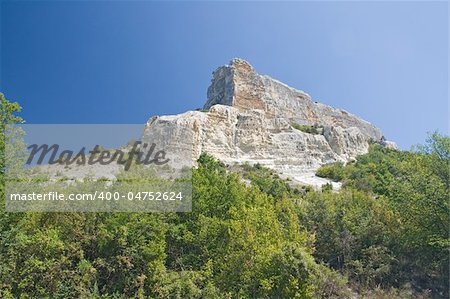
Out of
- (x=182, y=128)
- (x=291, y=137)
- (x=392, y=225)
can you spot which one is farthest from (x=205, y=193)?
(x=291, y=137)

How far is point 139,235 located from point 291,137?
43.6 metres

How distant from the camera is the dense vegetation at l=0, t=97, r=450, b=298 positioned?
507 inches

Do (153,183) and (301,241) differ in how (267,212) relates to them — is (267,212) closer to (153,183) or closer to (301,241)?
(301,241)

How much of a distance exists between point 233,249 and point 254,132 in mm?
39889

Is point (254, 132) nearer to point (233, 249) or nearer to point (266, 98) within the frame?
point (266, 98)

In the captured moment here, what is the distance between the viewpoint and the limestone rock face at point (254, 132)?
4644 cm

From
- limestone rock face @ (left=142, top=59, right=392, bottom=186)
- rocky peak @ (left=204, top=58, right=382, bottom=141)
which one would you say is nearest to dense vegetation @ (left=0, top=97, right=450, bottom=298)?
limestone rock face @ (left=142, top=59, right=392, bottom=186)

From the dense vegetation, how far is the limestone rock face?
23.4 meters

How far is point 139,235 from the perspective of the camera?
14.1 metres

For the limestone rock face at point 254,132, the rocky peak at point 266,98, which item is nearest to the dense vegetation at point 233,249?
the limestone rock face at point 254,132

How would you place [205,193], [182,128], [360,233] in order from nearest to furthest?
[205,193] < [360,233] < [182,128]

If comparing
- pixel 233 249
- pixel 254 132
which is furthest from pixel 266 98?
pixel 233 249

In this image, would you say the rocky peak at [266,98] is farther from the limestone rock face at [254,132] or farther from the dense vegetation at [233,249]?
the dense vegetation at [233,249]

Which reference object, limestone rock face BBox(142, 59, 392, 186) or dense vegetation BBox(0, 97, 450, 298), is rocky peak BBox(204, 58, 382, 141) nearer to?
limestone rock face BBox(142, 59, 392, 186)
